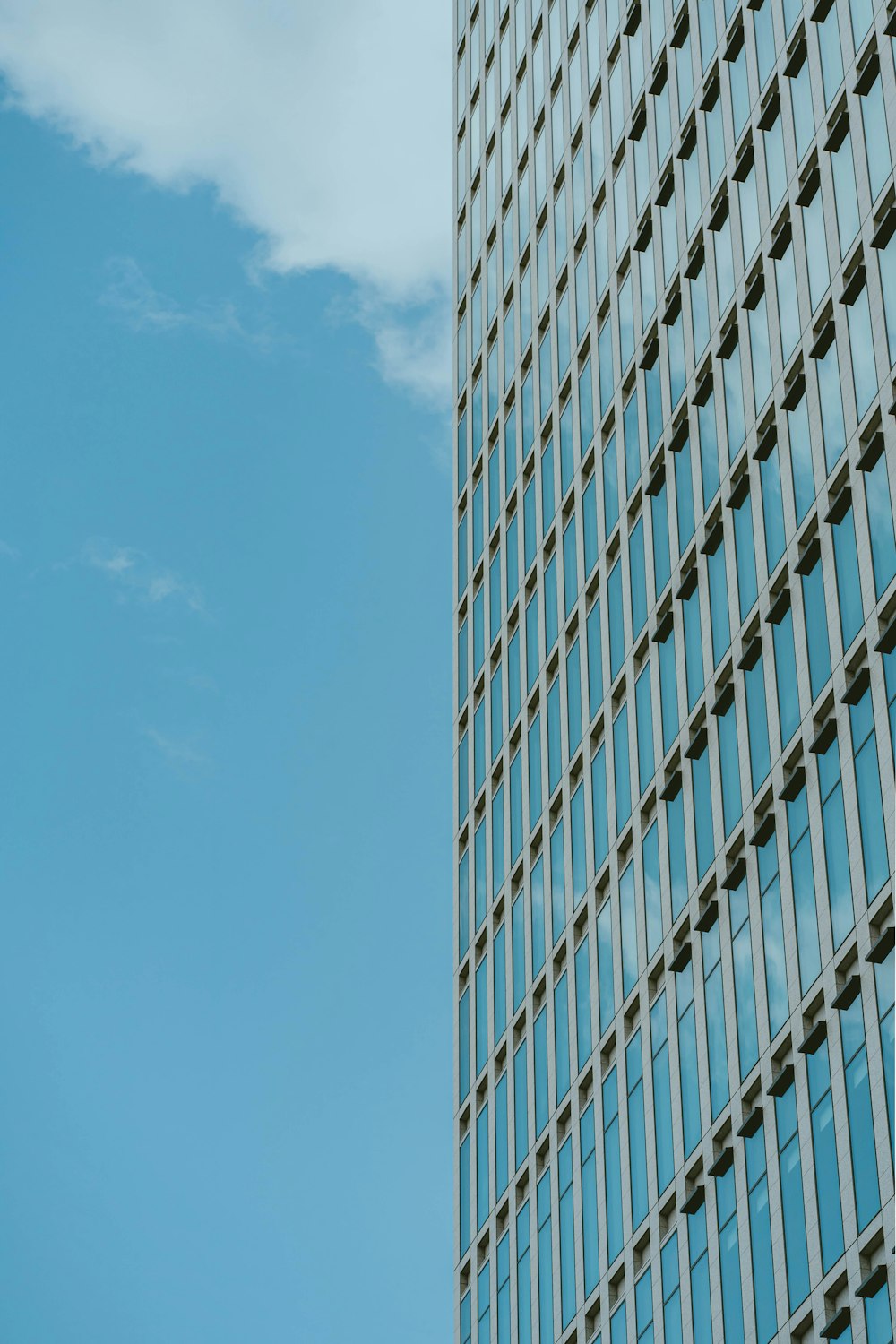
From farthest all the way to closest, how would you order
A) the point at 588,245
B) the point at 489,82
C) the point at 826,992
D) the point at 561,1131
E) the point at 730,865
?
the point at 489,82 → the point at 588,245 → the point at 561,1131 → the point at 730,865 → the point at 826,992

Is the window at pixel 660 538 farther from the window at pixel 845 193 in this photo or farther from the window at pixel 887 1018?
the window at pixel 887 1018

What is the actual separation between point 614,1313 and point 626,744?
15.2m

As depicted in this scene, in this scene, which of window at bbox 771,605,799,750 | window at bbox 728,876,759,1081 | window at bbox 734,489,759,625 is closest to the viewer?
window at bbox 728,876,759,1081

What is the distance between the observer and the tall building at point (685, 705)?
4866 centimetres

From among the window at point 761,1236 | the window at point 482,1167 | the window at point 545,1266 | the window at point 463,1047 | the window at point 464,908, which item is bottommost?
the window at point 761,1236

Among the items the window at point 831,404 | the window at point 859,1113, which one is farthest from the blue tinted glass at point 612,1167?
the window at point 831,404

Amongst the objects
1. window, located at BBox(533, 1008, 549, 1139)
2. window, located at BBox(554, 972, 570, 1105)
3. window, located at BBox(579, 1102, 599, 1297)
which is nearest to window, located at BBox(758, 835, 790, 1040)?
window, located at BBox(579, 1102, 599, 1297)

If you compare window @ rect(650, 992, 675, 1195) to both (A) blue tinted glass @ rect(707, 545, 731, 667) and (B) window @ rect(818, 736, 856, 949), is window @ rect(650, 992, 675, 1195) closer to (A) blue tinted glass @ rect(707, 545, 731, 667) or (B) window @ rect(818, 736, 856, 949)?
(A) blue tinted glass @ rect(707, 545, 731, 667)

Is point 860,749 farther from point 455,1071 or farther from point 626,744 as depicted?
point 455,1071

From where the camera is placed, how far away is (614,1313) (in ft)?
187

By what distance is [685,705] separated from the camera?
196 ft

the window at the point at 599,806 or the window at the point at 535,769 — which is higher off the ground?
the window at the point at 535,769

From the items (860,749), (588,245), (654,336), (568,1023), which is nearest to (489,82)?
(588,245)

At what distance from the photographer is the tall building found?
48656 mm
